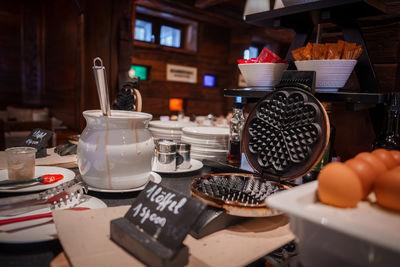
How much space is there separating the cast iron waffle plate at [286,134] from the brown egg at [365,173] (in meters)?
0.25

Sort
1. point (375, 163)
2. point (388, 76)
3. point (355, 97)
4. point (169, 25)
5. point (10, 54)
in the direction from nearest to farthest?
point (375, 163) → point (355, 97) → point (388, 76) → point (10, 54) → point (169, 25)

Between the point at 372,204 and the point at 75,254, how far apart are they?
636 millimetres

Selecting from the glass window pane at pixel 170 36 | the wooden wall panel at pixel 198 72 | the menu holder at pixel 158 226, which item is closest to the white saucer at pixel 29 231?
the menu holder at pixel 158 226

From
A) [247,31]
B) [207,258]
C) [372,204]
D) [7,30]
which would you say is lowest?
[207,258]

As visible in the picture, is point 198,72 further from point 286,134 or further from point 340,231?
point 340,231

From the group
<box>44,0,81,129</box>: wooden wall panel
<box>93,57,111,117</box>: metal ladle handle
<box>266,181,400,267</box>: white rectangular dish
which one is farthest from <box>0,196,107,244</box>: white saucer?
<box>44,0,81,129</box>: wooden wall panel

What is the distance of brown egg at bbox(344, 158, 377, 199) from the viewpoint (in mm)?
608

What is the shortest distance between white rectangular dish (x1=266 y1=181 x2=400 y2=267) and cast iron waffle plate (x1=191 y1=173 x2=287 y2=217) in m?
0.20

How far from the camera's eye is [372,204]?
594 mm

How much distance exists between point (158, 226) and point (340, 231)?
381 mm

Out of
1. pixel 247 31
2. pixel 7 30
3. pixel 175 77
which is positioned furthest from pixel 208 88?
pixel 7 30

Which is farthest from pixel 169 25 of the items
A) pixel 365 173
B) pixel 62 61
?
pixel 365 173

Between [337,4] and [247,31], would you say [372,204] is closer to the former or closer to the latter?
[337,4]

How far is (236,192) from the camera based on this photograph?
Answer: 3.09 feet
